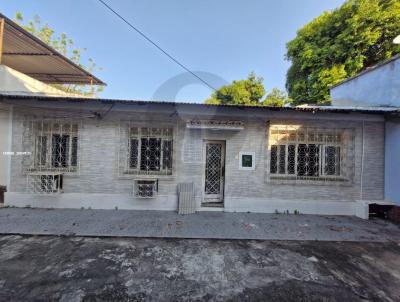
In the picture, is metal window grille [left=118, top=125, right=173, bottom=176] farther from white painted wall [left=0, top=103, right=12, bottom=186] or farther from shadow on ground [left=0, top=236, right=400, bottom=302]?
white painted wall [left=0, top=103, right=12, bottom=186]

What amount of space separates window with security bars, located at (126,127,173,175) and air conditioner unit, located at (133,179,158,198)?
427 millimetres

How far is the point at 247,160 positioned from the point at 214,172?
115cm

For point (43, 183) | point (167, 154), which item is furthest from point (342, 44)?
point (43, 183)

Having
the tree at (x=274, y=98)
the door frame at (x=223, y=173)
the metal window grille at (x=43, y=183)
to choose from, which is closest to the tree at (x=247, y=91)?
the tree at (x=274, y=98)

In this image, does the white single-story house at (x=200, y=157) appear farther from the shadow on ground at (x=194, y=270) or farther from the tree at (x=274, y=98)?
the tree at (x=274, y=98)

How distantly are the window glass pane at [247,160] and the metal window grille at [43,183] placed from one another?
576 cm

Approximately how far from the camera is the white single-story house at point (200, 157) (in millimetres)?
5871

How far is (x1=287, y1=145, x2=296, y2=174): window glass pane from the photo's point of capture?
6.27 metres

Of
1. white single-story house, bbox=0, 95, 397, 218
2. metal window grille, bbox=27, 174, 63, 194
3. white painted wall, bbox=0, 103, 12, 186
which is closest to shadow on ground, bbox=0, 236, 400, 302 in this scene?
metal window grille, bbox=27, 174, 63, 194

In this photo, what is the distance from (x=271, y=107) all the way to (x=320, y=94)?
10.1m

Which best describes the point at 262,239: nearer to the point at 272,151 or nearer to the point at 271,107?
the point at 272,151

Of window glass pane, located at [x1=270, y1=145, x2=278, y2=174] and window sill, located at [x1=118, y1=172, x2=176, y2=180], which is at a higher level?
window glass pane, located at [x1=270, y1=145, x2=278, y2=174]

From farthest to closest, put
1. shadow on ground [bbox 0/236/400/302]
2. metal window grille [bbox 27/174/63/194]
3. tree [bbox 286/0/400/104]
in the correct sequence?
tree [bbox 286/0/400/104] < metal window grille [bbox 27/174/63/194] < shadow on ground [bbox 0/236/400/302]

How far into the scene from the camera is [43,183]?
5695 mm
